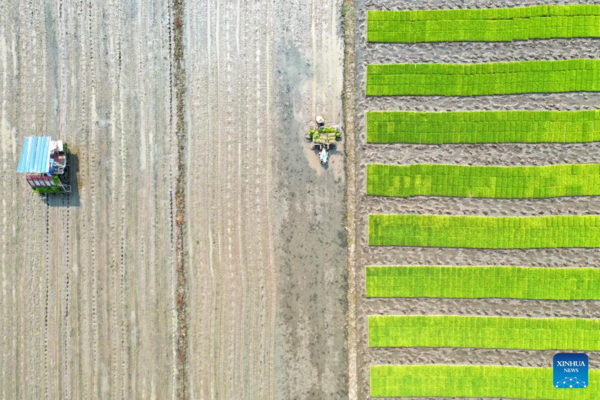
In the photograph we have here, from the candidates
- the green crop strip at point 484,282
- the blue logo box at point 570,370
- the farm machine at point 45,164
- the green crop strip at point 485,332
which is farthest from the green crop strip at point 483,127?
the farm machine at point 45,164

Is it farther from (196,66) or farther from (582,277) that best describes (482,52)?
(196,66)

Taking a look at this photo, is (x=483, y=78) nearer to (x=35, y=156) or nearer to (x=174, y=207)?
(x=174, y=207)

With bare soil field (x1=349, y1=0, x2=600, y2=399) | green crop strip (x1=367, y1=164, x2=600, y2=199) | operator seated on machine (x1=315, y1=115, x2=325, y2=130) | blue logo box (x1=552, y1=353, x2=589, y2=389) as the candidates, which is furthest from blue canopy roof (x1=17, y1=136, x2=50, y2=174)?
blue logo box (x1=552, y1=353, x2=589, y2=389)

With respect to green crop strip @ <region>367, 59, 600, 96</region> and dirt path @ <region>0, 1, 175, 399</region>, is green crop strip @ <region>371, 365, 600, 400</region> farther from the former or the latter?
green crop strip @ <region>367, 59, 600, 96</region>

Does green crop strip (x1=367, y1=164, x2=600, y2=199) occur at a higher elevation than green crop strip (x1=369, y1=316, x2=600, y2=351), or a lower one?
higher

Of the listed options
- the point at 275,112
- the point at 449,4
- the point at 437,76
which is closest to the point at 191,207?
the point at 275,112

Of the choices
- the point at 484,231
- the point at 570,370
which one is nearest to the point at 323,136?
the point at 484,231
